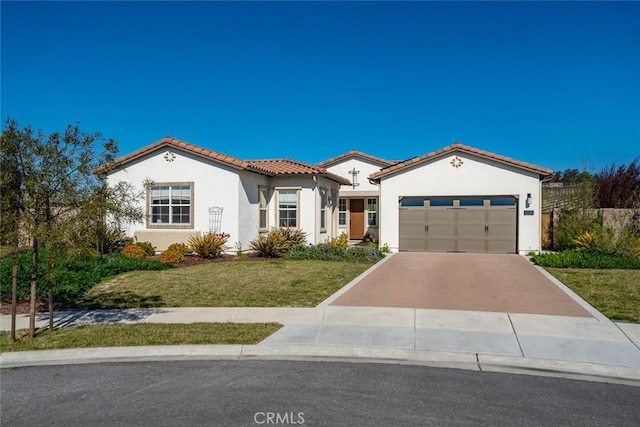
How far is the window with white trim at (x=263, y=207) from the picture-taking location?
20188mm

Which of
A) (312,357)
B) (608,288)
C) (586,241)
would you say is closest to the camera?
(312,357)

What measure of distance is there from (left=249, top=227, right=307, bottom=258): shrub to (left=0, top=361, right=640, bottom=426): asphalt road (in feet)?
39.3

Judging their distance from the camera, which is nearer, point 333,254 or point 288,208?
point 333,254

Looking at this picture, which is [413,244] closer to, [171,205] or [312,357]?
[171,205]

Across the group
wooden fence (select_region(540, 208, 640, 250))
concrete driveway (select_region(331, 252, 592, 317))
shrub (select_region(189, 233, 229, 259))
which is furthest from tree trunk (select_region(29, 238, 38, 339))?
wooden fence (select_region(540, 208, 640, 250))

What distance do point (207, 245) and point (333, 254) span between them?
4466mm

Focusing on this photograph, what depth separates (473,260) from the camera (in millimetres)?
17297

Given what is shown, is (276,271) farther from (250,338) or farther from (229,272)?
(250,338)

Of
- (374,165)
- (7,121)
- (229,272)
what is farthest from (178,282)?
(374,165)

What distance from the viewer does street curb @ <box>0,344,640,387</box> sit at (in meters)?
6.12

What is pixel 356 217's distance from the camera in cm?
2734

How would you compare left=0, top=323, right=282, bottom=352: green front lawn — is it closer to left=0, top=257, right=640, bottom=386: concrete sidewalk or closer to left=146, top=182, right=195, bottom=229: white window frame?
left=0, top=257, right=640, bottom=386: concrete sidewalk

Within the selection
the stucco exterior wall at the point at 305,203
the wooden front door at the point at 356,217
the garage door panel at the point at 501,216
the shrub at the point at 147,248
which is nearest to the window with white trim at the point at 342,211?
the wooden front door at the point at 356,217

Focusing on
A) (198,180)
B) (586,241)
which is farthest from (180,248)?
(586,241)
